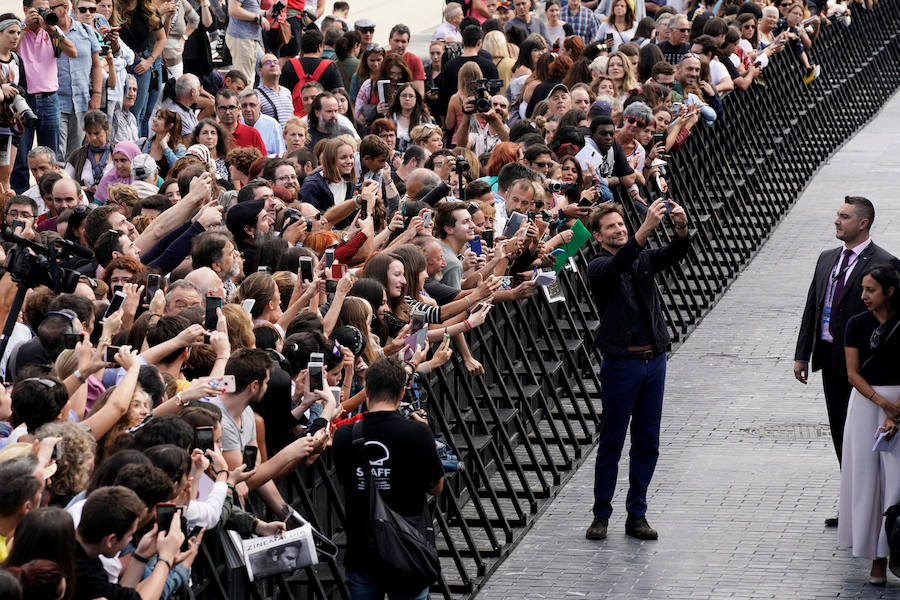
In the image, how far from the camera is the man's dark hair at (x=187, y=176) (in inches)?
479

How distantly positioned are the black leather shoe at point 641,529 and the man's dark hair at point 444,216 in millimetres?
2482

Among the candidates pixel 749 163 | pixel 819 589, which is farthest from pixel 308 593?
pixel 749 163

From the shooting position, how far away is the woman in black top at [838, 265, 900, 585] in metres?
10.1

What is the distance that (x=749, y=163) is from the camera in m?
20.3

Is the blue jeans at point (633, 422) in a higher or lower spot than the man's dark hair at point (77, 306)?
lower

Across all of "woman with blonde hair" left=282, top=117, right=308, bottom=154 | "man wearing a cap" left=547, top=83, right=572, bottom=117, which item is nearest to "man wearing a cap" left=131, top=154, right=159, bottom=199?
"woman with blonde hair" left=282, top=117, right=308, bottom=154

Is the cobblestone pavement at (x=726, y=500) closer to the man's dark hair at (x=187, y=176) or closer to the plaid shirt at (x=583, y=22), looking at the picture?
the man's dark hair at (x=187, y=176)

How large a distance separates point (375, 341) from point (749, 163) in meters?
11.2

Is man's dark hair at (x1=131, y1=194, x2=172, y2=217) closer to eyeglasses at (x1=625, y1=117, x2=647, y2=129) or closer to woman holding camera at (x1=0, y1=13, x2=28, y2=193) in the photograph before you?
woman holding camera at (x1=0, y1=13, x2=28, y2=193)

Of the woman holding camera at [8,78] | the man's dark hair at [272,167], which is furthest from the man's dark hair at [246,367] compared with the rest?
the woman holding camera at [8,78]

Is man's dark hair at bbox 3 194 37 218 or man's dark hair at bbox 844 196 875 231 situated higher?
man's dark hair at bbox 3 194 37 218

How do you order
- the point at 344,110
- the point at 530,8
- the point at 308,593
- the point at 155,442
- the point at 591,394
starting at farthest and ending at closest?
the point at 530,8 < the point at 344,110 < the point at 591,394 < the point at 308,593 < the point at 155,442

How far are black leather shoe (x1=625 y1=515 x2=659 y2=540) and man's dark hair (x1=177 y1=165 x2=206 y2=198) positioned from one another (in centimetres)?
404

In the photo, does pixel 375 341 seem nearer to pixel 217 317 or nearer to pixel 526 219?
pixel 217 317
